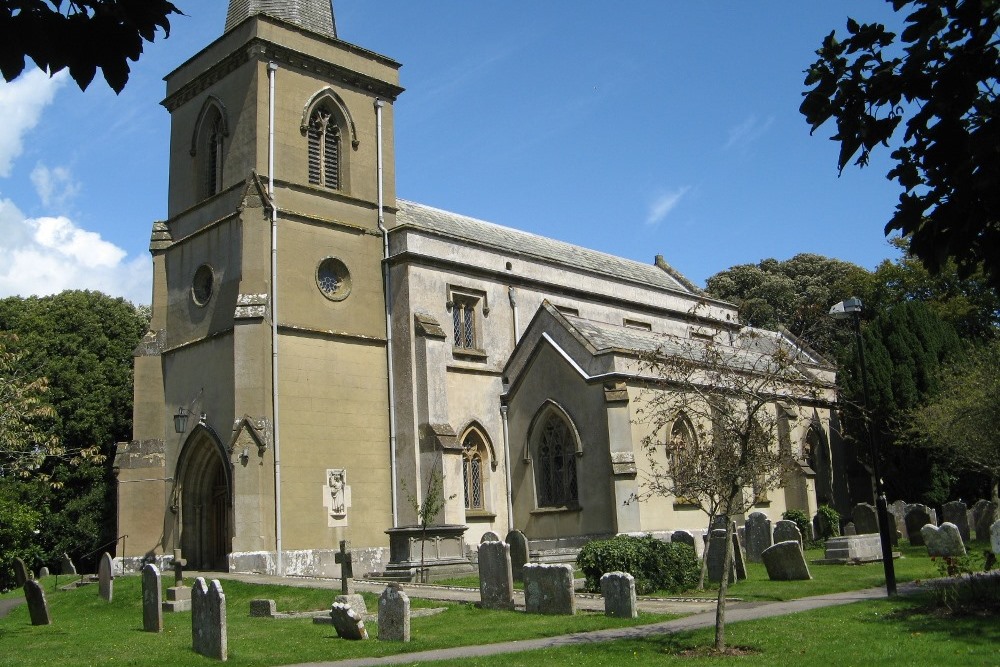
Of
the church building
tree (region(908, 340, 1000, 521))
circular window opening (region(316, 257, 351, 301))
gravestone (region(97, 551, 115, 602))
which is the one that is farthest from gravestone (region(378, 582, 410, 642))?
tree (region(908, 340, 1000, 521))

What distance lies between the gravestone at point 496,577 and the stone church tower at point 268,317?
9.14 metres

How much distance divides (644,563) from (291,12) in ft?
69.8

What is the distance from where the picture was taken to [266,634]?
15680 millimetres

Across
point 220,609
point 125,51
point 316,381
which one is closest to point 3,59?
point 125,51

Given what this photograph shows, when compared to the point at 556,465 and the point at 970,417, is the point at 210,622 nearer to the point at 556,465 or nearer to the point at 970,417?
the point at 556,465

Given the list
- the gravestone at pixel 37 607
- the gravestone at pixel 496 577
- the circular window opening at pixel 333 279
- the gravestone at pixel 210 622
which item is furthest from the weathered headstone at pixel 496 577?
the circular window opening at pixel 333 279

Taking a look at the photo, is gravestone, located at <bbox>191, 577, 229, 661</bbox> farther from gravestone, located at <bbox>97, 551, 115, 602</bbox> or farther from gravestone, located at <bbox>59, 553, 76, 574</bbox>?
gravestone, located at <bbox>59, 553, 76, 574</bbox>

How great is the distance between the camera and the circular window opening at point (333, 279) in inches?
1106

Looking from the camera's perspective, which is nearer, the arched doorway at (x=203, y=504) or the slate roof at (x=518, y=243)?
the arched doorway at (x=203, y=504)

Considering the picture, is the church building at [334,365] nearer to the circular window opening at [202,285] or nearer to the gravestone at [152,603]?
the circular window opening at [202,285]

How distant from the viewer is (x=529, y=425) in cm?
2920

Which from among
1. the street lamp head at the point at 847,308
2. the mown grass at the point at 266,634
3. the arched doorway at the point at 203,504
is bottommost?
the mown grass at the point at 266,634

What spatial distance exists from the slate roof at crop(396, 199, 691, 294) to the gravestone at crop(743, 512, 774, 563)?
39.6ft

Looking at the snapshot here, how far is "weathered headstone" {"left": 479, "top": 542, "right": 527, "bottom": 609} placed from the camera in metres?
17.2
